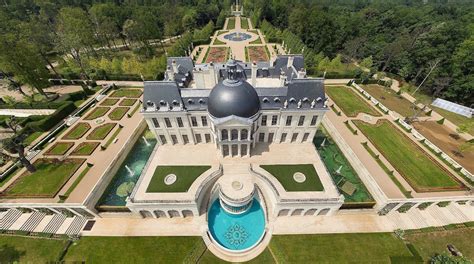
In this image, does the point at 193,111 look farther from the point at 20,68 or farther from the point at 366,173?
the point at 20,68

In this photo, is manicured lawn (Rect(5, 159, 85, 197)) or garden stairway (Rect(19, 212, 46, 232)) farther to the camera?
manicured lawn (Rect(5, 159, 85, 197))

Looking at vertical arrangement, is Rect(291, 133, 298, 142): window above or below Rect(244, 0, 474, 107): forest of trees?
below

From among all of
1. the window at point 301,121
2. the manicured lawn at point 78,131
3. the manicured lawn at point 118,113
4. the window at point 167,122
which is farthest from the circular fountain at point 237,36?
the manicured lawn at point 78,131

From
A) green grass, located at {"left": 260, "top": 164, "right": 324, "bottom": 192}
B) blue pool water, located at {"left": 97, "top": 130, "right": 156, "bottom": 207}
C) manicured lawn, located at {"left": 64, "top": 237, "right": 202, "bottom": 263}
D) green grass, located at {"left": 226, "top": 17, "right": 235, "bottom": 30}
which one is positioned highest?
green grass, located at {"left": 226, "top": 17, "right": 235, "bottom": 30}

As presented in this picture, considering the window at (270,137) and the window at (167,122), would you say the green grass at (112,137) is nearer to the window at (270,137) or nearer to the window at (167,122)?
the window at (167,122)

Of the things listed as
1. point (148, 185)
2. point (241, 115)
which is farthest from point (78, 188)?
point (241, 115)

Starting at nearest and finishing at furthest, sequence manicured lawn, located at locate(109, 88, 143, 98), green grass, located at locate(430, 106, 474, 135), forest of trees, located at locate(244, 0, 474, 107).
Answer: green grass, located at locate(430, 106, 474, 135)
forest of trees, located at locate(244, 0, 474, 107)
manicured lawn, located at locate(109, 88, 143, 98)

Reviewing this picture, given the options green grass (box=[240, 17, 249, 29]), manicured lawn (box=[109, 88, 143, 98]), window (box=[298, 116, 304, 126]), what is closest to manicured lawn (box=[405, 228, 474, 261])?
window (box=[298, 116, 304, 126])

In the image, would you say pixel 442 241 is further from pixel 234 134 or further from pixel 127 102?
pixel 127 102

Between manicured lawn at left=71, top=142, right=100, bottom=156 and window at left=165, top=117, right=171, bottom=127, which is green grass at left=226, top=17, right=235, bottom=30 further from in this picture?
manicured lawn at left=71, top=142, right=100, bottom=156
